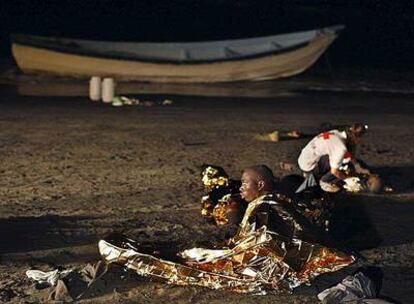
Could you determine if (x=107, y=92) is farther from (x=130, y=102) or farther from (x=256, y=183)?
(x=256, y=183)

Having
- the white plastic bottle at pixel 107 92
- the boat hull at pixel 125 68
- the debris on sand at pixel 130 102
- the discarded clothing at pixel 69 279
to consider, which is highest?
the boat hull at pixel 125 68

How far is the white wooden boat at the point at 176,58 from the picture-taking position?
22.3m

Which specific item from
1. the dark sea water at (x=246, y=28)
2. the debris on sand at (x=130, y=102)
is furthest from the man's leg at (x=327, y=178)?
the dark sea water at (x=246, y=28)

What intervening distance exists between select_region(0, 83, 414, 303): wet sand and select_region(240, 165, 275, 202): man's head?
0.90 meters

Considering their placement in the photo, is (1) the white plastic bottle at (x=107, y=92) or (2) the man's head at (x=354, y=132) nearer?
(2) the man's head at (x=354, y=132)

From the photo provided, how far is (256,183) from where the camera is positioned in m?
7.67

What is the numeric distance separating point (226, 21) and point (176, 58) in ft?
59.1

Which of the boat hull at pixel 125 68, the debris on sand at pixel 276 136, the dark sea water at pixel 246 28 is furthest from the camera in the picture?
the dark sea water at pixel 246 28

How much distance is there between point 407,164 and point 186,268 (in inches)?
258

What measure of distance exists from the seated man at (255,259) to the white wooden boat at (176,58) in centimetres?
1540

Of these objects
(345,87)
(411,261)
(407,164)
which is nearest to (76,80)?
(345,87)

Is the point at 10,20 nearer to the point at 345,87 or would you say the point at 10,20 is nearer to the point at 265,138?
the point at 345,87

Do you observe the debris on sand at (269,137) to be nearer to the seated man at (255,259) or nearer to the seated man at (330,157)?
the seated man at (330,157)

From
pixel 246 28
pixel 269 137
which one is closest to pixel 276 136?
pixel 269 137
